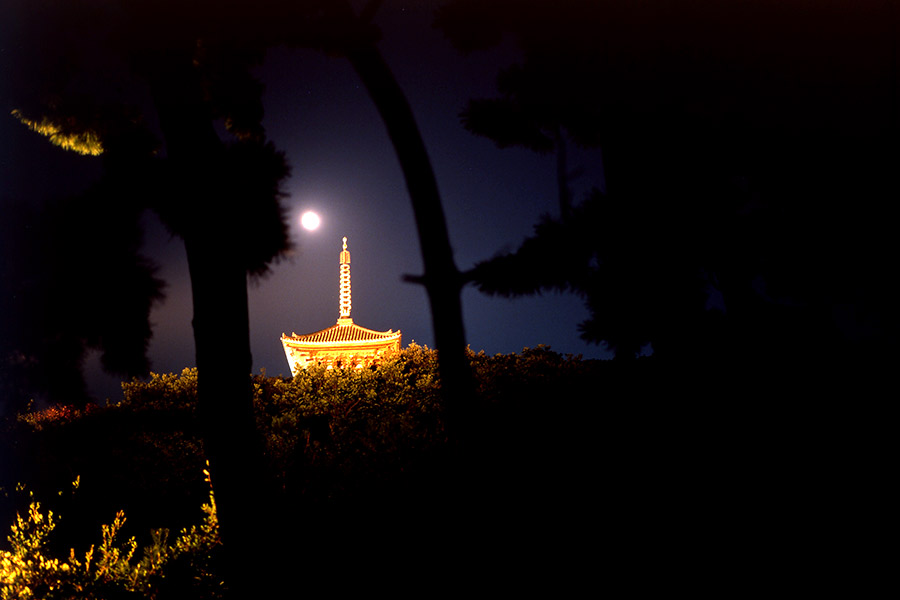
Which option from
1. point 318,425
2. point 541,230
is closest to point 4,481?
point 318,425

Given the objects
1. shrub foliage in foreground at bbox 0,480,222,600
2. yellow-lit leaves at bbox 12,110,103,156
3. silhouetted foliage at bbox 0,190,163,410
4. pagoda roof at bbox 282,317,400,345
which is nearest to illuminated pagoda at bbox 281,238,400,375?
pagoda roof at bbox 282,317,400,345

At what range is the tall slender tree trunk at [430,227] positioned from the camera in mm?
2066

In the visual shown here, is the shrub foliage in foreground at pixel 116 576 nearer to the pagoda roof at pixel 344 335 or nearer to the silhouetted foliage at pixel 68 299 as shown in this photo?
the silhouetted foliage at pixel 68 299

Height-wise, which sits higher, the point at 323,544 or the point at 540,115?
the point at 540,115

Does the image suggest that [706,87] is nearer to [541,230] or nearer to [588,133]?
[588,133]

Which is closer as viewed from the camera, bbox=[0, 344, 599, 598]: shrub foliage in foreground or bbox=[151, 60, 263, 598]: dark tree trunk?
bbox=[151, 60, 263, 598]: dark tree trunk

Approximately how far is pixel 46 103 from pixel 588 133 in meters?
4.21

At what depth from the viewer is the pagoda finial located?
12.5m

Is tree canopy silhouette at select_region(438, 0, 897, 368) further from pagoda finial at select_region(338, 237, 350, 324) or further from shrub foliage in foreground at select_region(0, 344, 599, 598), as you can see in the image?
pagoda finial at select_region(338, 237, 350, 324)

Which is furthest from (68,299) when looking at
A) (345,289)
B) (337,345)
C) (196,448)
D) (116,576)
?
(345,289)

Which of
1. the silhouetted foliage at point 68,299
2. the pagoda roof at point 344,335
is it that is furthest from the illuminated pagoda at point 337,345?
the silhouetted foliage at point 68,299

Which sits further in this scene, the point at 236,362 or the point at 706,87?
the point at 706,87

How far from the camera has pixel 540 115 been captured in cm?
364

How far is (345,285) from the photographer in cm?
1288
